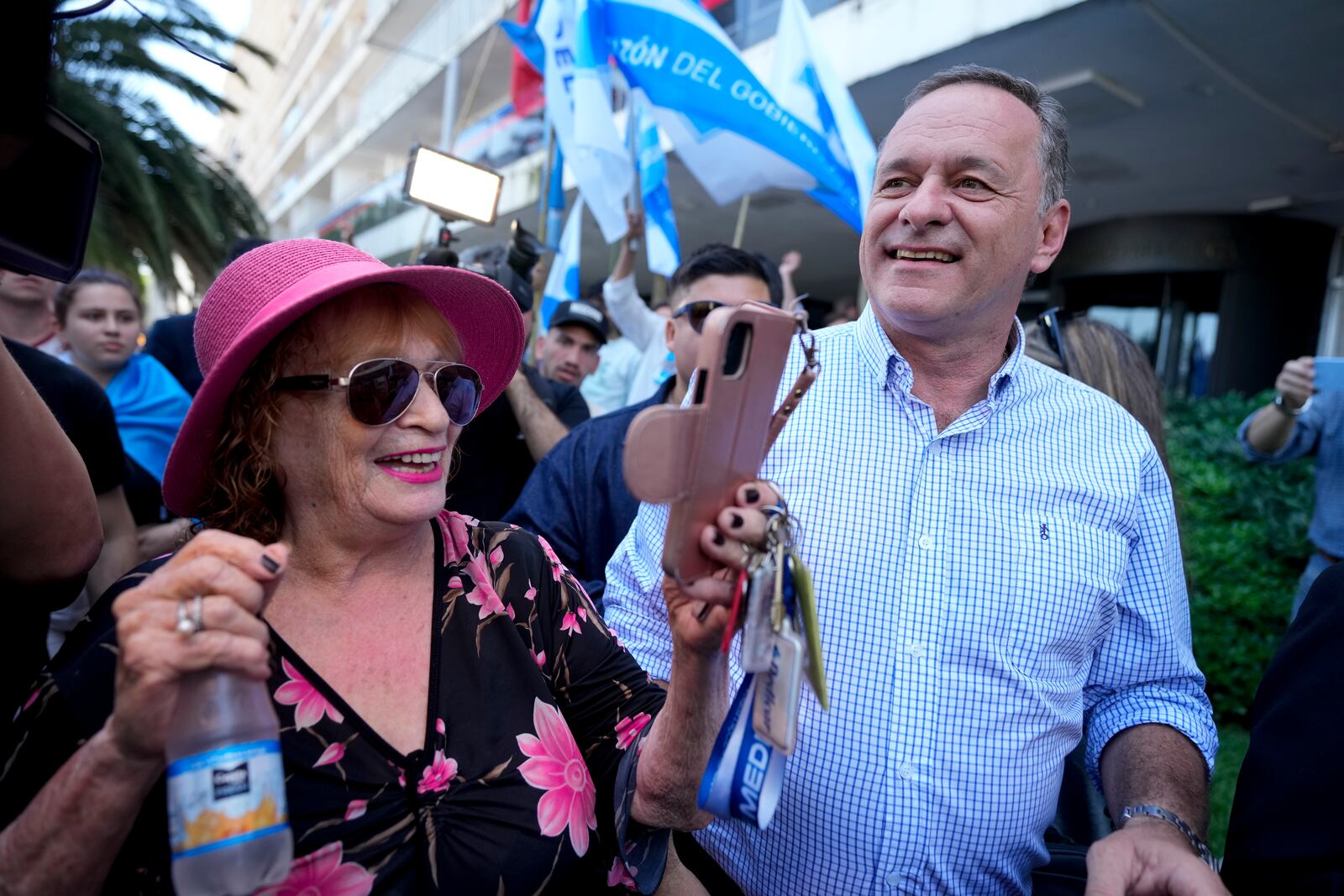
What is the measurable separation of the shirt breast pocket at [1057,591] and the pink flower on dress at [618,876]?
781mm

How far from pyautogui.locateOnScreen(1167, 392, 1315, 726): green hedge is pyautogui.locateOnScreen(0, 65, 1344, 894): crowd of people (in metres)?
3.47

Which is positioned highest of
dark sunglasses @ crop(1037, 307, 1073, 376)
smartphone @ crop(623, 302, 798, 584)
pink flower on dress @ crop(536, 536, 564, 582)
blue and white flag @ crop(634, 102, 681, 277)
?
blue and white flag @ crop(634, 102, 681, 277)

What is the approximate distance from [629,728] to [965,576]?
678 millimetres

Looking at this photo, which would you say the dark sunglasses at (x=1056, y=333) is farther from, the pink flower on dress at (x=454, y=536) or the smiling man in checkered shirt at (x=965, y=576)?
the pink flower on dress at (x=454, y=536)

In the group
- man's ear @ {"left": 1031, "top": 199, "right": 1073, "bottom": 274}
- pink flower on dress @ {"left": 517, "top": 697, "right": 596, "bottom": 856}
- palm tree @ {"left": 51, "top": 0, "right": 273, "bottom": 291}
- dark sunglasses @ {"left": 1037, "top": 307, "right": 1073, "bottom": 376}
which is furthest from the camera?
palm tree @ {"left": 51, "top": 0, "right": 273, "bottom": 291}

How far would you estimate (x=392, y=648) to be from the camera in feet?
4.66

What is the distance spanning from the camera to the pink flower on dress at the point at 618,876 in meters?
1.49

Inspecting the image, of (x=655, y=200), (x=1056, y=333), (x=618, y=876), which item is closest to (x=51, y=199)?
(x=618, y=876)

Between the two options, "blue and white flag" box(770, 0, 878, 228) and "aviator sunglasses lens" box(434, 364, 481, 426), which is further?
"blue and white flag" box(770, 0, 878, 228)

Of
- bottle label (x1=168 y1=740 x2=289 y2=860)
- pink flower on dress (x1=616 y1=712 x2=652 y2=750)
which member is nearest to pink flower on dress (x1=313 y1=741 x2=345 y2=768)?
bottle label (x1=168 y1=740 x2=289 y2=860)

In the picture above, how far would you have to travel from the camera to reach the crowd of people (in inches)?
45.8

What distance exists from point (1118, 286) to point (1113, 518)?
9956mm

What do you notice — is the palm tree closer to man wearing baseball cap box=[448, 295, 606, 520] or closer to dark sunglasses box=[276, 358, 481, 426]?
man wearing baseball cap box=[448, 295, 606, 520]

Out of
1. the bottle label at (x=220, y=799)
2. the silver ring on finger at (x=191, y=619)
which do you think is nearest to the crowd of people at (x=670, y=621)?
the silver ring on finger at (x=191, y=619)
